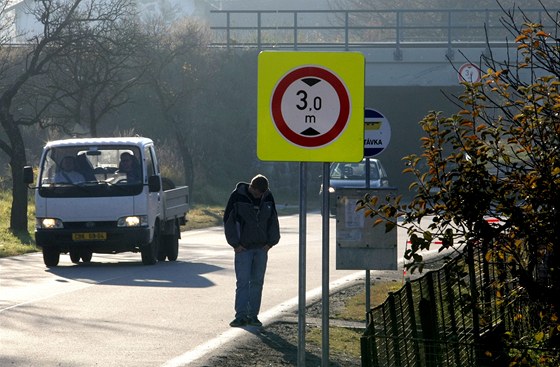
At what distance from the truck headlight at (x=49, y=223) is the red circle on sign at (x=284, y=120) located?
1346 centimetres

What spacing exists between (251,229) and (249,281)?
0.57m

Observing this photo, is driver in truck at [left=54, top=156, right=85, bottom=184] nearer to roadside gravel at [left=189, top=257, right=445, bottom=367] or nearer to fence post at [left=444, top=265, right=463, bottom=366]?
roadside gravel at [left=189, top=257, right=445, bottom=367]

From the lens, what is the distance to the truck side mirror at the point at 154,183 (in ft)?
70.8

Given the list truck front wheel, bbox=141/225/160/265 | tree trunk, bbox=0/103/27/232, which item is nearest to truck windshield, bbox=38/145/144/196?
truck front wheel, bbox=141/225/160/265

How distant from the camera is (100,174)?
2173cm

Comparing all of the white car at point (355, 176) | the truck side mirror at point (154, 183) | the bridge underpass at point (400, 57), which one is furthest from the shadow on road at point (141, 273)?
the white car at point (355, 176)

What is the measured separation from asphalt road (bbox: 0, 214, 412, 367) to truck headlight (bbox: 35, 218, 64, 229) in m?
0.71

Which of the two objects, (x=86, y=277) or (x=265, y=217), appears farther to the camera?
(x=86, y=277)

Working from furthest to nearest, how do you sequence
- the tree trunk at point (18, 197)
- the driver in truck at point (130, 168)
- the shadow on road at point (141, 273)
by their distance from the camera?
the tree trunk at point (18, 197)
the driver in truck at point (130, 168)
the shadow on road at point (141, 273)

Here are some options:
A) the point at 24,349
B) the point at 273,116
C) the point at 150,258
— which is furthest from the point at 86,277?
the point at 273,116

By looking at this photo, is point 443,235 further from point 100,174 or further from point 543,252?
point 100,174

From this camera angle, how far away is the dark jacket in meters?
14.3

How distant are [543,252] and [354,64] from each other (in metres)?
2.23

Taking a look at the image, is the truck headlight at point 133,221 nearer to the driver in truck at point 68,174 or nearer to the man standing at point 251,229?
the driver in truck at point 68,174
